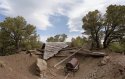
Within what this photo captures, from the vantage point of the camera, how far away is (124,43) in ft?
91.7

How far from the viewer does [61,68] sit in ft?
71.5

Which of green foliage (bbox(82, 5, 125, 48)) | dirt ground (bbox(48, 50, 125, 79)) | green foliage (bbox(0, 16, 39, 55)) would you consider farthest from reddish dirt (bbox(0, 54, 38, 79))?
green foliage (bbox(0, 16, 39, 55))

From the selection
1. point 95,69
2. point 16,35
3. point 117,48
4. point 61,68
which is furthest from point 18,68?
point 16,35

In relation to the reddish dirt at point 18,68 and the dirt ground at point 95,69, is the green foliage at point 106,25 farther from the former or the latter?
the reddish dirt at point 18,68

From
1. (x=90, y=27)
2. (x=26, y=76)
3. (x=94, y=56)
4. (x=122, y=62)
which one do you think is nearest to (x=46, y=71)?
(x=26, y=76)

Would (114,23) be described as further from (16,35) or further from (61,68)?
(16,35)

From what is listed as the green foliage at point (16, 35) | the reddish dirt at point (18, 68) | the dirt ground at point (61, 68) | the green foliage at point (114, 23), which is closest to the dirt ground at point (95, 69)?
the dirt ground at point (61, 68)

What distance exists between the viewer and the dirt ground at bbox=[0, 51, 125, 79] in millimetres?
18141

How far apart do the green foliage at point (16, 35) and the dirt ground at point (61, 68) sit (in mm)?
16155

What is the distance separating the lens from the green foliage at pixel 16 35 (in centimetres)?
3781

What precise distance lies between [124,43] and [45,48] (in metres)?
10.2

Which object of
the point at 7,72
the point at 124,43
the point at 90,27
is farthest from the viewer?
the point at 90,27

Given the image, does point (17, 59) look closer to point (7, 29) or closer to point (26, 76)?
point (26, 76)

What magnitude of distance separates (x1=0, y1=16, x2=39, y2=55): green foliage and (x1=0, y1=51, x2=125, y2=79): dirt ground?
16155 millimetres
